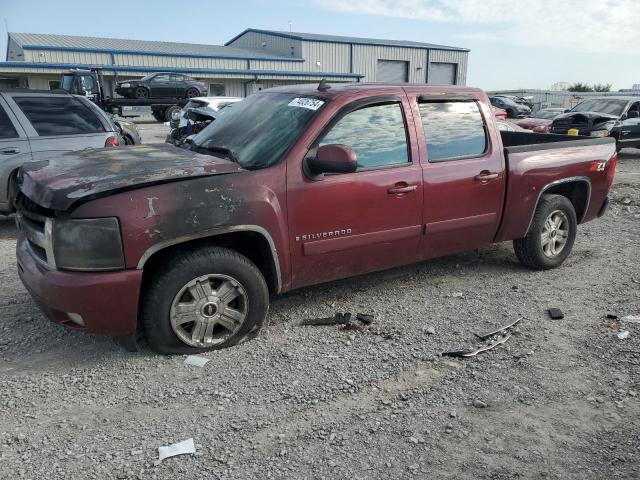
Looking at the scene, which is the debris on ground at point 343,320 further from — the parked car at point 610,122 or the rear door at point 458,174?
the parked car at point 610,122

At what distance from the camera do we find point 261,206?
3.63 m

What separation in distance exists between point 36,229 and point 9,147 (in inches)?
151

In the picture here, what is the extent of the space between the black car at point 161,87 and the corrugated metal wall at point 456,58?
2878 cm

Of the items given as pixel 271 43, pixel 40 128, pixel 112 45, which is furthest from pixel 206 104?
pixel 271 43

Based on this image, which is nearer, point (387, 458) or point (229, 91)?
point (387, 458)

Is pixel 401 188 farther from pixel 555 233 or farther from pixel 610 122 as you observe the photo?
pixel 610 122

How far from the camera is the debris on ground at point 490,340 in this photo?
3.80 m

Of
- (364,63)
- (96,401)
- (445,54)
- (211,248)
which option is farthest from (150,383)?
(445,54)

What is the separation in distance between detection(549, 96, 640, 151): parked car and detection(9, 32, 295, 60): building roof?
99.2 ft

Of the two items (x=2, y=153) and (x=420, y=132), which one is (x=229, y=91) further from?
(x=420, y=132)

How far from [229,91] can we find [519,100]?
2234 cm

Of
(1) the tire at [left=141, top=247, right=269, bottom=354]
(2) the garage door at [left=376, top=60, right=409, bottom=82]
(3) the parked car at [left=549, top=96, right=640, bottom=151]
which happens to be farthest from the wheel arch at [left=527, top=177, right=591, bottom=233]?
(2) the garage door at [left=376, top=60, right=409, bottom=82]

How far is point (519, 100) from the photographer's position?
42.0 metres

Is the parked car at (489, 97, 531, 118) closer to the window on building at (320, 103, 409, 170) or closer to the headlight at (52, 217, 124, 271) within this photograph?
the window on building at (320, 103, 409, 170)
